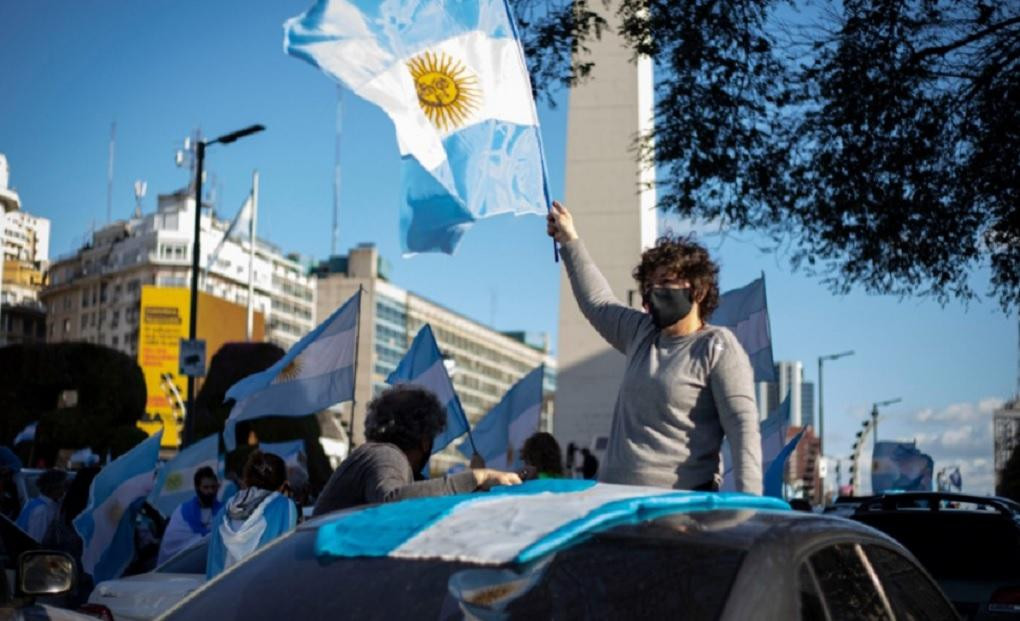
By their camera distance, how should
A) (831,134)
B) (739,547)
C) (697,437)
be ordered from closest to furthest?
(739,547) → (697,437) → (831,134)

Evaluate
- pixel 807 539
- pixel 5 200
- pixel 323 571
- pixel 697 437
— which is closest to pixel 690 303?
pixel 697 437

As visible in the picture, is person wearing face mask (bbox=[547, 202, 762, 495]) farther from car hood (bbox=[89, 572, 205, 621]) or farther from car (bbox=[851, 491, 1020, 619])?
car (bbox=[851, 491, 1020, 619])

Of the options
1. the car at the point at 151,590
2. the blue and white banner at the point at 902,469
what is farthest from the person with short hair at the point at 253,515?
the blue and white banner at the point at 902,469

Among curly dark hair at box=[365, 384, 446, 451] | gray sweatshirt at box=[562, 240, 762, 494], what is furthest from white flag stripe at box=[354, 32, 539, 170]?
gray sweatshirt at box=[562, 240, 762, 494]

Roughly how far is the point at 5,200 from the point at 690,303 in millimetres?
36276

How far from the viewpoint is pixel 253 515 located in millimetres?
7992

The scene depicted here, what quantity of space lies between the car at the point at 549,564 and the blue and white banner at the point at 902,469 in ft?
93.7

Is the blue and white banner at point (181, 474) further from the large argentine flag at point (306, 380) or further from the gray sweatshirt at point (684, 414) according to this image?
the gray sweatshirt at point (684, 414)

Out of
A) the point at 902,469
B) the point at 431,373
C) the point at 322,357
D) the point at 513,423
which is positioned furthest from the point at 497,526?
the point at 902,469

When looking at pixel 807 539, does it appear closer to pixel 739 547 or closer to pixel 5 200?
pixel 739 547

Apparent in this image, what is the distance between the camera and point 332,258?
173m

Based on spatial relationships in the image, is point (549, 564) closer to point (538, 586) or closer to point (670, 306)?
point (538, 586)

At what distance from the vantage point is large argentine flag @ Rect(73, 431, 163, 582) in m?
12.7

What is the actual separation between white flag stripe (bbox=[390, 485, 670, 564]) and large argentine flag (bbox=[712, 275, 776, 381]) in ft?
38.4
